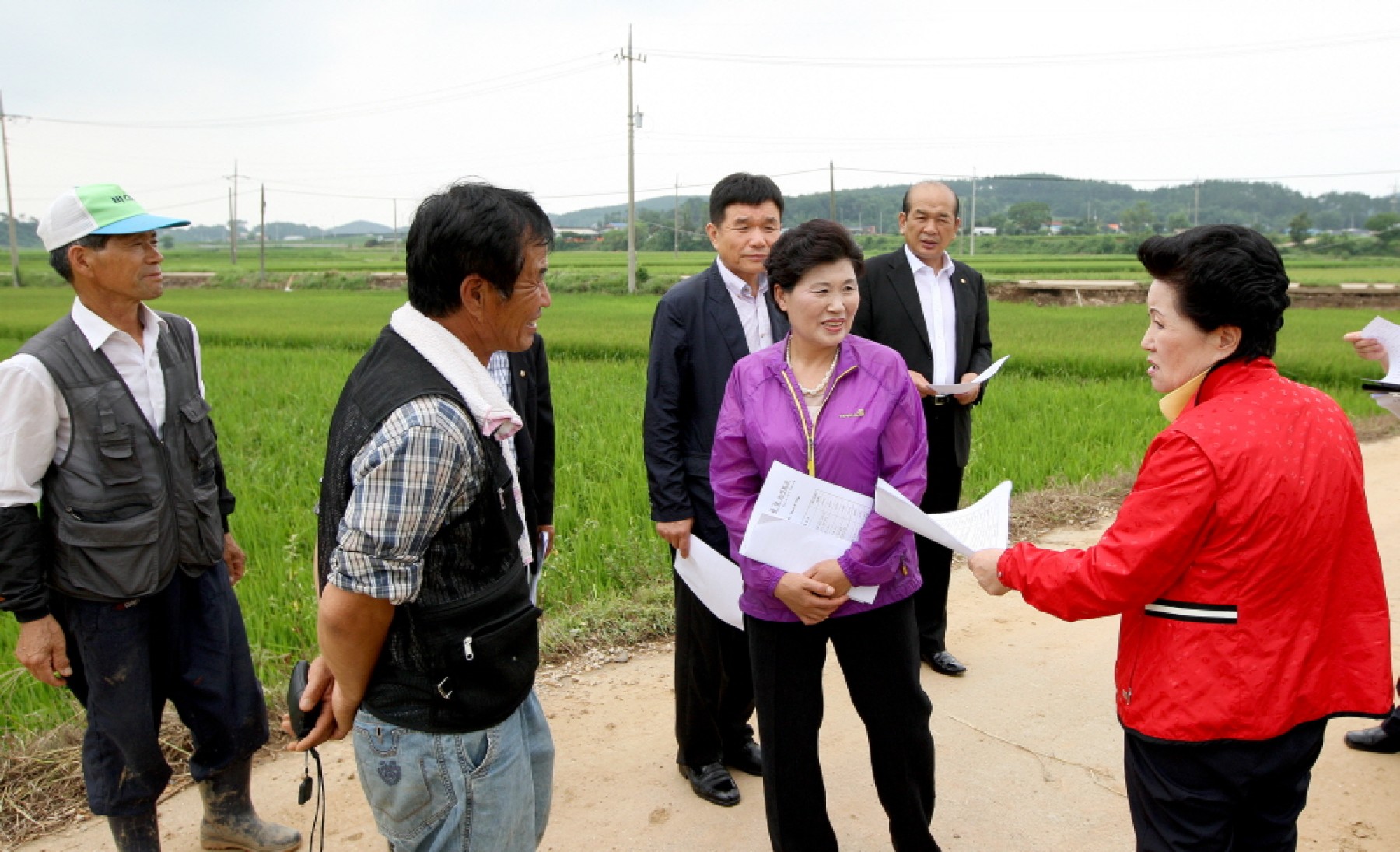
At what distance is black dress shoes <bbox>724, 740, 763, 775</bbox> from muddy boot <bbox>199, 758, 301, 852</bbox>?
4.64 feet

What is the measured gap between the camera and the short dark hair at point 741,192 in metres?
3.32

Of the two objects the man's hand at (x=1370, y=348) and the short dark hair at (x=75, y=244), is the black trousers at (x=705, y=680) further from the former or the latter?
the man's hand at (x=1370, y=348)

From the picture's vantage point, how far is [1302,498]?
5.93 ft

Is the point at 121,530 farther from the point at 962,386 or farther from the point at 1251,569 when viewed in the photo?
the point at 962,386

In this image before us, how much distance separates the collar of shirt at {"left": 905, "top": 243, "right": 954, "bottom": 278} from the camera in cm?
424

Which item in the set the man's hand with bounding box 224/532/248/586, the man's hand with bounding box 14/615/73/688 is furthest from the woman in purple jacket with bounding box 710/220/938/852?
the man's hand with bounding box 14/615/73/688

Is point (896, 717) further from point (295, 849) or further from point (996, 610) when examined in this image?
point (996, 610)

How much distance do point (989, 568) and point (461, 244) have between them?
50.3 inches

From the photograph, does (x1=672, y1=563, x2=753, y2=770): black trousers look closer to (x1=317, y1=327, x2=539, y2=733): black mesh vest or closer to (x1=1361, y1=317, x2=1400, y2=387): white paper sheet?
(x1=317, y1=327, x2=539, y2=733): black mesh vest

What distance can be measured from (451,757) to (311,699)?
0.98ft

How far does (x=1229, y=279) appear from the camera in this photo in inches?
72.3

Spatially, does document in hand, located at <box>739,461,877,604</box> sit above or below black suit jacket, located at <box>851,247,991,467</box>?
below

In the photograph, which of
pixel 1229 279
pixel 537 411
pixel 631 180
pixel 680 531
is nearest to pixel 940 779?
pixel 680 531

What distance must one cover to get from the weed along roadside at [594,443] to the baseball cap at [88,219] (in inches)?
68.5
